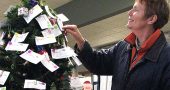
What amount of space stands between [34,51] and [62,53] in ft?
0.63

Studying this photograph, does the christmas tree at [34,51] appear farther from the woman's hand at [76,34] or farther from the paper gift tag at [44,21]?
the woman's hand at [76,34]

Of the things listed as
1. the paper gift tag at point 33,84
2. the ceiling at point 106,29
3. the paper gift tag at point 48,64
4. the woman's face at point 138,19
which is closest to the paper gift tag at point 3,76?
the paper gift tag at point 33,84

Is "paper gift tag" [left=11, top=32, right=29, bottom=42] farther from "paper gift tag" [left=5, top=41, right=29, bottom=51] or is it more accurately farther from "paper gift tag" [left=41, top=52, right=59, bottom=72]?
"paper gift tag" [left=41, top=52, right=59, bottom=72]

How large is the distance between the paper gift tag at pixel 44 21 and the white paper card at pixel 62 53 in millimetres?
175

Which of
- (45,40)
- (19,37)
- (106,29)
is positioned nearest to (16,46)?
(19,37)

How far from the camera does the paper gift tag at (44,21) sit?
2078 mm

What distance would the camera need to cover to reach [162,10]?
1.74 metres

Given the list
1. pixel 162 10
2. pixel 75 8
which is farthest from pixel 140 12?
pixel 75 8

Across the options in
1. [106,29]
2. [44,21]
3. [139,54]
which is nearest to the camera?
[139,54]

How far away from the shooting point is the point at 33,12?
83.0 inches

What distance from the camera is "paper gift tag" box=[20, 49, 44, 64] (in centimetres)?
199

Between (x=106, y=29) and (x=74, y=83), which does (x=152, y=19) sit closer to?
(x=74, y=83)

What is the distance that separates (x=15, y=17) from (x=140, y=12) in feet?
2.99

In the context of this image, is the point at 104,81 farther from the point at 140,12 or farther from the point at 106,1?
the point at 140,12
